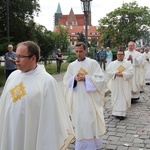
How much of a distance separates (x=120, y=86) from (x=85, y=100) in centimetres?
279

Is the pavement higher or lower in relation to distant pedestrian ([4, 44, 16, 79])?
lower

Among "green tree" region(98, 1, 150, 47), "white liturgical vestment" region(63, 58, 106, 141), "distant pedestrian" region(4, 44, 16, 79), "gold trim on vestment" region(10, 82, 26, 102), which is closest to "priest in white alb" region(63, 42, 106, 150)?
"white liturgical vestment" region(63, 58, 106, 141)

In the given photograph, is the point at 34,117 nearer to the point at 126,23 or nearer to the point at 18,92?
the point at 18,92

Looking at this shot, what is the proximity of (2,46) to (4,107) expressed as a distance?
1101 centimetres

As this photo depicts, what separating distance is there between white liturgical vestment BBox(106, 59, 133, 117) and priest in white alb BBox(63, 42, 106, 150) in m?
Result: 2.30

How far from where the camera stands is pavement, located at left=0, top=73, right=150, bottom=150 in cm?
576

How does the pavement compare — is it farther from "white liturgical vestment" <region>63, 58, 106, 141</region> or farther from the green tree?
the green tree

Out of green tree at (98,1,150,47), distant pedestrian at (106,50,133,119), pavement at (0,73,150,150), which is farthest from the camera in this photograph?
green tree at (98,1,150,47)

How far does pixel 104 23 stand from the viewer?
60.4 metres

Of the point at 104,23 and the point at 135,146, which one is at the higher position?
the point at 104,23

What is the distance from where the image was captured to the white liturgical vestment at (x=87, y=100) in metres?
5.38

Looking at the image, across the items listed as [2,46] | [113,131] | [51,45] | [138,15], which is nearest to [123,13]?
[138,15]

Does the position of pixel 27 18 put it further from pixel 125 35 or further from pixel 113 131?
pixel 125 35

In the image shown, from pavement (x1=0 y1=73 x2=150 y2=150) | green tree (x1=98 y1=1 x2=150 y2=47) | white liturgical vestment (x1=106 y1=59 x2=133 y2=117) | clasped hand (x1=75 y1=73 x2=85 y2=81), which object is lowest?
pavement (x1=0 y1=73 x2=150 y2=150)
